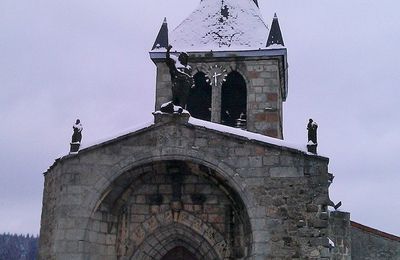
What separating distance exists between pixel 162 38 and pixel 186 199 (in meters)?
5.87

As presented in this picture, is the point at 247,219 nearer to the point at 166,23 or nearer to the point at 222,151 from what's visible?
the point at 222,151

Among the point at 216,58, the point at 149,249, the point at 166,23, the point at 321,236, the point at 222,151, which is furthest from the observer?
the point at 166,23

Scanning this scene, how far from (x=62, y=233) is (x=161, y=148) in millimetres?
2224

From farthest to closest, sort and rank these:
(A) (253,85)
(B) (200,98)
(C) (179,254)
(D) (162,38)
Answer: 1. (D) (162,38)
2. (B) (200,98)
3. (A) (253,85)
4. (C) (179,254)

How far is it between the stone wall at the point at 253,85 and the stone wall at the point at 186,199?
3735 millimetres

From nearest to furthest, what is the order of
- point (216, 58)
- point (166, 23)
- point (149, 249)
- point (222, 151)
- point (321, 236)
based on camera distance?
point (321, 236) < point (222, 151) < point (149, 249) < point (216, 58) < point (166, 23)

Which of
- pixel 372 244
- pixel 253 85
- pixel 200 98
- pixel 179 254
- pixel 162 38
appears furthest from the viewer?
pixel 372 244

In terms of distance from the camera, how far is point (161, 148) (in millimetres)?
10250

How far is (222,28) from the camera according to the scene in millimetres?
15547

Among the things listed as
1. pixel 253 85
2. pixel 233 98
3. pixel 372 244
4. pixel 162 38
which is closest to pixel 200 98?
pixel 233 98

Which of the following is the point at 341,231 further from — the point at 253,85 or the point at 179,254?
the point at 179,254

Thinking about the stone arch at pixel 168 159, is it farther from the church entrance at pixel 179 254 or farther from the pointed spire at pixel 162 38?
the pointed spire at pixel 162 38

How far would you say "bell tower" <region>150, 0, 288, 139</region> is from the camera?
1421 cm

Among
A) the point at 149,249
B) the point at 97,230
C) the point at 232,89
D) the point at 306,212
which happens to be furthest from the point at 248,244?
the point at 232,89
